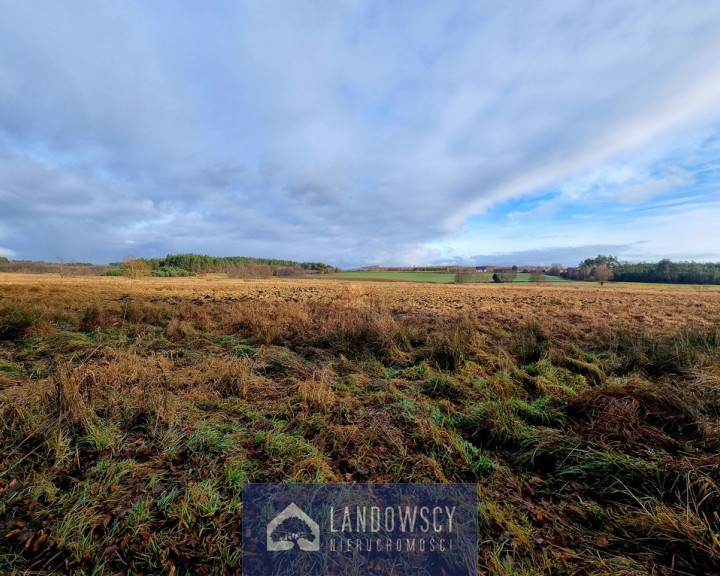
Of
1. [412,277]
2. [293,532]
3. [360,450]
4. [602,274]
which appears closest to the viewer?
[293,532]

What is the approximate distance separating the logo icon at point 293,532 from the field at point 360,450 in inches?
13.2

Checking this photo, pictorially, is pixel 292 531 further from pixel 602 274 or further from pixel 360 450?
pixel 602 274

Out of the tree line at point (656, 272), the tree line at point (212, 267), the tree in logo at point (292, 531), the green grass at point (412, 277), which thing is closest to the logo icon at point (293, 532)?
the tree in logo at point (292, 531)

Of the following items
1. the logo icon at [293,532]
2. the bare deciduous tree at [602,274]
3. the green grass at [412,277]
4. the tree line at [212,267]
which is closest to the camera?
the logo icon at [293,532]

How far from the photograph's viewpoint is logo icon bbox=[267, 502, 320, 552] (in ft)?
8.94

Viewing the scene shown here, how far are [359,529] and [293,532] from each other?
666 millimetres

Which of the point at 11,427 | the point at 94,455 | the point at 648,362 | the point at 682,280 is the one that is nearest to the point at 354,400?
the point at 94,455

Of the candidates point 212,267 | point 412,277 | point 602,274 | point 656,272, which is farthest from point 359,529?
point 212,267

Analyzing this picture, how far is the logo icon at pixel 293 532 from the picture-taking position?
2725mm

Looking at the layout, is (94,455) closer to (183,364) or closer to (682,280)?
(183,364)

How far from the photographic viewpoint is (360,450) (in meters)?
3.96

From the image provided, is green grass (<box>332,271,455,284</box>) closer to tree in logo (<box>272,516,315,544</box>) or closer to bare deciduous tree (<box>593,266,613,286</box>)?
bare deciduous tree (<box>593,266,613,286</box>)

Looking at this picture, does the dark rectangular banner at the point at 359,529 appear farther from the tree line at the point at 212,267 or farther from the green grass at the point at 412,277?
Result: the tree line at the point at 212,267

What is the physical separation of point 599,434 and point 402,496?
309 cm
